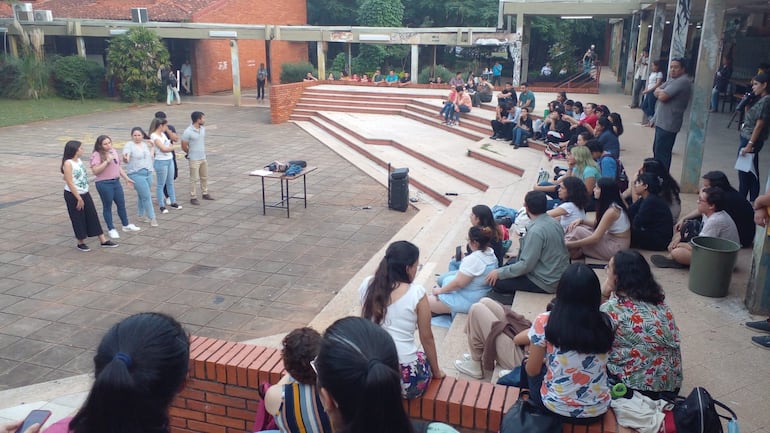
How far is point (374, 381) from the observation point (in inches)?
72.8

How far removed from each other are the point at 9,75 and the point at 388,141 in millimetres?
18571

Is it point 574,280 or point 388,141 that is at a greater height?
point 574,280

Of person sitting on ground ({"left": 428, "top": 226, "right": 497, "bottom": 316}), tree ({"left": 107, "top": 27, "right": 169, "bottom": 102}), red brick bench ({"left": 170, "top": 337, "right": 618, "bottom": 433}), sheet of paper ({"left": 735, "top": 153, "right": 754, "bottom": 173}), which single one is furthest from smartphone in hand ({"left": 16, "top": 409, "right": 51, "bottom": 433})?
tree ({"left": 107, "top": 27, "right": 169, "bottom": 102})

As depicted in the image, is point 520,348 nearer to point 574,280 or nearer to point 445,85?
point 574,280

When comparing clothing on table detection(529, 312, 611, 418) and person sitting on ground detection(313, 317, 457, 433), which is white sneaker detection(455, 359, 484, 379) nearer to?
clothing on table detection(529, 312, 611, 418)

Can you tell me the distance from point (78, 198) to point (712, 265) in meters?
7.43

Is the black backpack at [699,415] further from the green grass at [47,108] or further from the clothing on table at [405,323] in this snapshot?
the green grass at [47,108]

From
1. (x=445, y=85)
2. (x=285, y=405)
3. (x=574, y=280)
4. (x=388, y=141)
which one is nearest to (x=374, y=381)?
(x=285, y=405)

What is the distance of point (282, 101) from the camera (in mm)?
21016

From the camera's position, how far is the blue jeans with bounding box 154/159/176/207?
987cm

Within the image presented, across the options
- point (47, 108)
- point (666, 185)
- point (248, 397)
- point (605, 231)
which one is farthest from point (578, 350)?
point (47, 108)

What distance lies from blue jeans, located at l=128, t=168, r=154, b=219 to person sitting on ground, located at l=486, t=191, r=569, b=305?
6.12m

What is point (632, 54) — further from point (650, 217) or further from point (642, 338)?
point (642, 338)

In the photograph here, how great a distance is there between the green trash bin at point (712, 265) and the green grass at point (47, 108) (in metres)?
20.6
